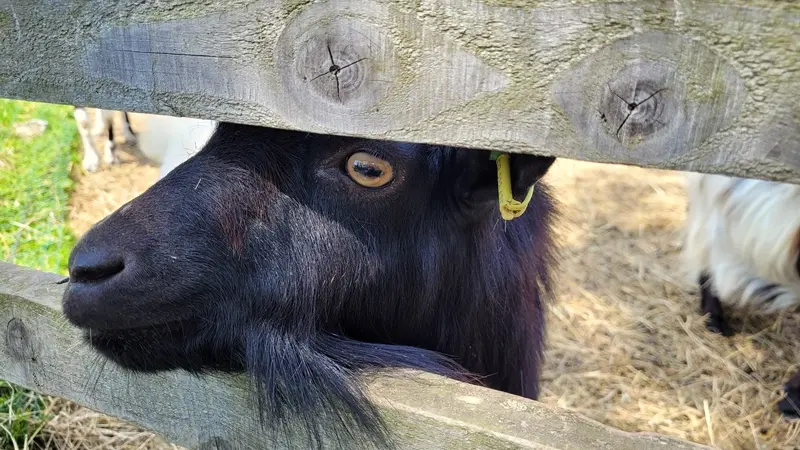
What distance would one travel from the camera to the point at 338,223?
172 cm

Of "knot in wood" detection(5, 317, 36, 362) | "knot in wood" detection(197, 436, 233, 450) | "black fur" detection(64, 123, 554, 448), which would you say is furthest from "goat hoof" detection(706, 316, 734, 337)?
"knot in wood" detection(5, 317, 36, 362)

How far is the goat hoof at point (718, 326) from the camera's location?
13.7 feet

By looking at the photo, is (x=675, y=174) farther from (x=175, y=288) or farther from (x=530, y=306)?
(x=175, y=288)

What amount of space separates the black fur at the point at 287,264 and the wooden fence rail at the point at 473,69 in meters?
0.35

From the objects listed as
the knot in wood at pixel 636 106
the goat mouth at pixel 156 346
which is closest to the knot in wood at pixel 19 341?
the goat mouth at pixel 156 346

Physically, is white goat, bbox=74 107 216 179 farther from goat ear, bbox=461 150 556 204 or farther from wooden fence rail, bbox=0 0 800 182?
wooden fence rail, bbox=0 0 800 182

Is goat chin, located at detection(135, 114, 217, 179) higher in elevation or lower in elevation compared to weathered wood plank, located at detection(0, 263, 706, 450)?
higher

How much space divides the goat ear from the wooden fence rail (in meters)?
0.51

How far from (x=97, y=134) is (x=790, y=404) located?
5.83 meters

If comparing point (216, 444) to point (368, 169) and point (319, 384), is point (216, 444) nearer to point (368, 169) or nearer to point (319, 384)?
point (319, 384)

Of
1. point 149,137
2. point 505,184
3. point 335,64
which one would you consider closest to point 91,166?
point 149,137

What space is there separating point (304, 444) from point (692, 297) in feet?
11.9

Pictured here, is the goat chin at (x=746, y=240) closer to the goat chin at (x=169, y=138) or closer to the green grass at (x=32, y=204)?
the goat chin at (x=169, y=138)

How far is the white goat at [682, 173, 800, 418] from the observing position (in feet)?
11.6
